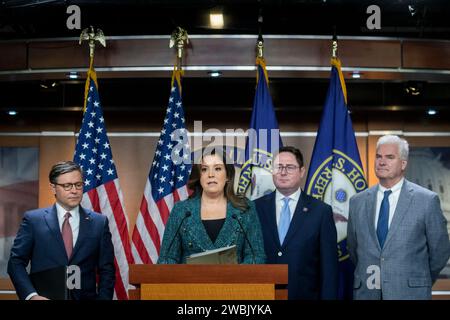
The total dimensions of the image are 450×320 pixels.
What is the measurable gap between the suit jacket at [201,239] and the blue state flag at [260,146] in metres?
1.37

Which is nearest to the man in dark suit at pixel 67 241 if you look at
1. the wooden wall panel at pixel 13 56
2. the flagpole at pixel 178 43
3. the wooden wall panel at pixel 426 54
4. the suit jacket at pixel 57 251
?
the suit jacket at pixel 57 251

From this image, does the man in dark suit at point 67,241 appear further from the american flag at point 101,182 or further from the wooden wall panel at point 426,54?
the wooden wall panel at point 426,54

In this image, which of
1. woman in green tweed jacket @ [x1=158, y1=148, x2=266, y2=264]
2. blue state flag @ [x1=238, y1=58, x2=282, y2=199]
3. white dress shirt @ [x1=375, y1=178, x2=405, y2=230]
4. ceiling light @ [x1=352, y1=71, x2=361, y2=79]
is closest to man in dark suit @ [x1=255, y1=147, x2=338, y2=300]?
white dress shirt @ [x1=375, y1=178, x2=405, y2=230]

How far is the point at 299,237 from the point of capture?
4730mm

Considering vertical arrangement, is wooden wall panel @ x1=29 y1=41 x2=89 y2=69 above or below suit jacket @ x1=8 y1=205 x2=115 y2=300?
above

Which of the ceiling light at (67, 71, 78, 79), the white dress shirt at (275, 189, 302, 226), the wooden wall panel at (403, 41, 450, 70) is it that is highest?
the wooden wall panel at (403, 41, 450, 70)

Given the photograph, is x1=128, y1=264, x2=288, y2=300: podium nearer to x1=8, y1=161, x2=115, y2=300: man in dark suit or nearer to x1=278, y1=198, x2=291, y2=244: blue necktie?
x1=8, y1=161, x2=115, y2=300: man in dark suit

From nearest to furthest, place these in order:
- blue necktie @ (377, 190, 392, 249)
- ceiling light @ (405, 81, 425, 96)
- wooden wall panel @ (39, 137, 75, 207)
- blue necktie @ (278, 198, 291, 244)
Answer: blue necktie @ (377, 190, 392, 249), blue necktie @ (278, 198, 291, 244), ceiling light @ (405, 81, 425, 96), wooden wall panel @ (39, 137, 75, 207)

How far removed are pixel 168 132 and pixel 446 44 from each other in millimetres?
2445

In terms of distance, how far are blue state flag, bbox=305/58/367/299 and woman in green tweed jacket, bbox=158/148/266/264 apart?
1440 millimetres

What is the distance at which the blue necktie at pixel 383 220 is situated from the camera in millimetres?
4688

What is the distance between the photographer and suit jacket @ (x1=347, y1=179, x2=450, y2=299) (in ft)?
15.1
